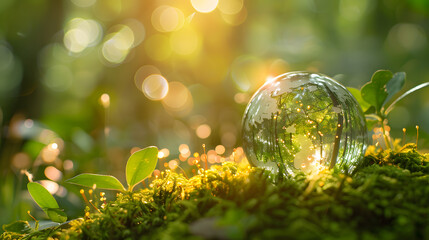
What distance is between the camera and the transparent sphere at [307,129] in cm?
147

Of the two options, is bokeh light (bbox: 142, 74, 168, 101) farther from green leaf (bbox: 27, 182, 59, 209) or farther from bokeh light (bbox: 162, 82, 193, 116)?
green leaf (bbox: 27, 182, 59, 209)

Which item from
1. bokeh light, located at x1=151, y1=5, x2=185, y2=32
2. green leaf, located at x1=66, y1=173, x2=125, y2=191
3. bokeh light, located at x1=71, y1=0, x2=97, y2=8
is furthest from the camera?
bokeh light, located at x1=71, y1=0, x2=97, y2=8

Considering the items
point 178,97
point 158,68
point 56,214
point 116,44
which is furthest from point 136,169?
point 116,44

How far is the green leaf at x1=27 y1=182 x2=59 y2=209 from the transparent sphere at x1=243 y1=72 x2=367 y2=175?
1060 mm

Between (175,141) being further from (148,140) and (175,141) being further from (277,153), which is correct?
(277,153)

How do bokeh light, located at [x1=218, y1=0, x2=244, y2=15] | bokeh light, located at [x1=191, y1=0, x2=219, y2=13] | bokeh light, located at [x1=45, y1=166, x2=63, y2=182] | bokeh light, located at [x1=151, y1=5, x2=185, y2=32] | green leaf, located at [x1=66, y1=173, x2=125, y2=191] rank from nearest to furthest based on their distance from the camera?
green leaf, located at [x1=66, y1=173, x2=125, y2=191], bokeh light, located at [x1=45, y1=166, x2=63, y2=182], bokeh light, located at [x1=191, y1=0, x2=219, y2=13], bokeh light, located at [x1=151, y1=5, x2=185, y2=32], bokeh light, located at [x1=218, y1=0, x2=244, y2=15]

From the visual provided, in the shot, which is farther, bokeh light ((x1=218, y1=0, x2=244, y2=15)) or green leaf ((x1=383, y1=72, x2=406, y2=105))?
bokeh light ((x1=218, y1=0, x2=244, y2=15))

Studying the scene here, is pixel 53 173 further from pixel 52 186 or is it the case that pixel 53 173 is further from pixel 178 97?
pixel 178 97

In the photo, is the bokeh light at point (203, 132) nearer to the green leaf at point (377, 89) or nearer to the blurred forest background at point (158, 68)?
the blurred forest background at point (158, 68)

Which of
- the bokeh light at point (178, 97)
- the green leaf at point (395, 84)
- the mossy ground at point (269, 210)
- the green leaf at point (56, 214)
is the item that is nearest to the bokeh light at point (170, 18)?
the bokeh light at point (178, 97)

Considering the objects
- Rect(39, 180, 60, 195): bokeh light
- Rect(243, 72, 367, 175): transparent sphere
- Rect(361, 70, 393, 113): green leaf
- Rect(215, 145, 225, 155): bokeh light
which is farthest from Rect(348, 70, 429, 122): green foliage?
Rect(39, 180, 60, 195): bokeh light

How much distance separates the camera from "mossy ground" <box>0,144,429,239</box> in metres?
0.90

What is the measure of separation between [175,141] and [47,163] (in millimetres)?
5309

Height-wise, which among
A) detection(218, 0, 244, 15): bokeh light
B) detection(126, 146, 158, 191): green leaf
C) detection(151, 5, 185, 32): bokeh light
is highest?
detection(218, 0, 244, 15): bokeh light
